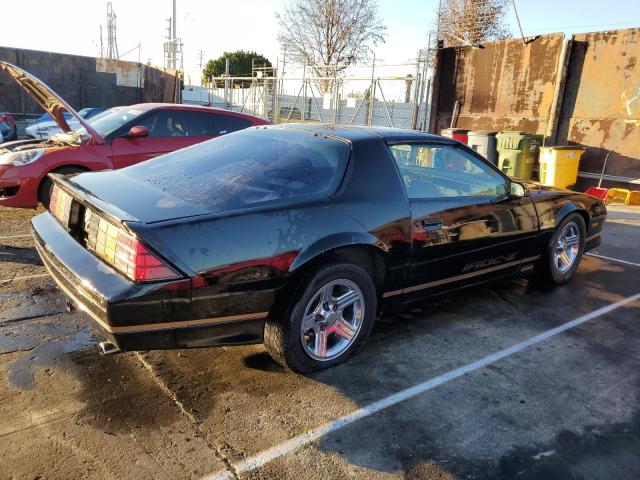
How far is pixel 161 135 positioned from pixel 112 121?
2.12 ft

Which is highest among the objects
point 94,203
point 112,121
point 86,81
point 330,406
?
point 86,81

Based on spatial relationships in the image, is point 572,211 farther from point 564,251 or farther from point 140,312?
point 140,312

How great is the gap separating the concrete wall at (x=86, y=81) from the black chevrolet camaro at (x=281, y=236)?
2186 cm

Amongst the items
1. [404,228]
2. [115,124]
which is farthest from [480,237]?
[115,124]

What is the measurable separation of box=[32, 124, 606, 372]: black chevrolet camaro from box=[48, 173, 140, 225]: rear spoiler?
1 centimetres

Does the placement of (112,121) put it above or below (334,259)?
above

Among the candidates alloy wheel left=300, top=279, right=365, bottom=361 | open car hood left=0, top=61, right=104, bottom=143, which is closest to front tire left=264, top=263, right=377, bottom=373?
alloy wheel left=300, top=279, right=365, bottom=361

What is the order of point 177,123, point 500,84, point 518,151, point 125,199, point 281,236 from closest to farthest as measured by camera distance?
1. point 281,236
2. point 125,199
3. point 177,123
4. point 518,151
5. point 500,84

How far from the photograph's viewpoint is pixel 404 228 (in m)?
3.34

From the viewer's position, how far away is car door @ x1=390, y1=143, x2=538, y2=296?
11.5 ft

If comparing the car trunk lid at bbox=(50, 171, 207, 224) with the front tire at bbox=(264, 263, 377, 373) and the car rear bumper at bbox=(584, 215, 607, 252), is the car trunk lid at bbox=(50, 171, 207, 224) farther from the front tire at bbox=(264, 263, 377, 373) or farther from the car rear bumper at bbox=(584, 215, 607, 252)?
the car rear bumper at bbox=(584, 215, 607, 252)

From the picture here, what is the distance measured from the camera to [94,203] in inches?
112

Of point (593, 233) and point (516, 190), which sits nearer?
point (516, 190)

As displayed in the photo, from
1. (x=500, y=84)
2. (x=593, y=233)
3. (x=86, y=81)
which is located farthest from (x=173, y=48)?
(x=593, y=233)
